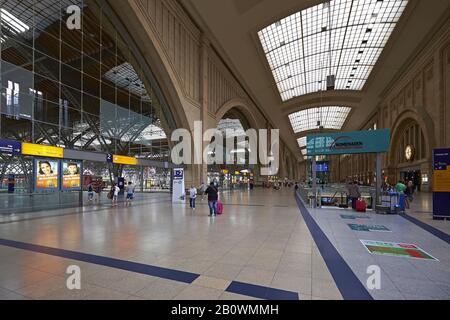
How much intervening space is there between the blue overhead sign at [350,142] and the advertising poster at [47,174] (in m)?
14.4

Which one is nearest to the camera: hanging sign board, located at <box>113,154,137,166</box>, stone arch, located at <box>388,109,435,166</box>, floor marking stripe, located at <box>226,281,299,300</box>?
floor marking stripe, located at <box>226,281,299,300</box>

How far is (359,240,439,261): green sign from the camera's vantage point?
541cm

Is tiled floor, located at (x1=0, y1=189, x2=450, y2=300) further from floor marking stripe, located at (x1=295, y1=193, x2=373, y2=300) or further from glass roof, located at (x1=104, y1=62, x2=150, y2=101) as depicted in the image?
glass roof, located at (x1=104, y1=62, x2=150, y2=101)

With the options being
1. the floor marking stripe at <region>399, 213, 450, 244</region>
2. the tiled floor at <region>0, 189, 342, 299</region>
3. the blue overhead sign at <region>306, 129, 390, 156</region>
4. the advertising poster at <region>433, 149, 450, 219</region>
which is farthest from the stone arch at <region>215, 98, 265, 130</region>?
the tiled floor at <region>0, 189, 342, 299</region>

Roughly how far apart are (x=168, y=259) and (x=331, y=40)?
33787mm

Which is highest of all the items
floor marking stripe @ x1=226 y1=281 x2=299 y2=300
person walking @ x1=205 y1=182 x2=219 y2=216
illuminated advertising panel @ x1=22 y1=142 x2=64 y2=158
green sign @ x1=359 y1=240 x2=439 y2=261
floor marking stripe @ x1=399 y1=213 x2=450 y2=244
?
illuminated advertising panel @ x1=22 y1=142 x2=64 y2=158

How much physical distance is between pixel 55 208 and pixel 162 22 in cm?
1574

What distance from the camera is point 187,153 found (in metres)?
24.0

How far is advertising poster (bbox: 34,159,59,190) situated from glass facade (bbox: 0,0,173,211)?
0.89m

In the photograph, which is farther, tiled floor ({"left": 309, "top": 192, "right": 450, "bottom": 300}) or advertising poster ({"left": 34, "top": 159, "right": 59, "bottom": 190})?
advertising poster ({"left": 34, "top": 159, "right": 59, "bottom": 190})

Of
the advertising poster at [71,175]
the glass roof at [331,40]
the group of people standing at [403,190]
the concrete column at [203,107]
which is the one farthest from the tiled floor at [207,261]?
the glass roof at [331,40]

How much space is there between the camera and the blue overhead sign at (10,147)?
33.5 feet

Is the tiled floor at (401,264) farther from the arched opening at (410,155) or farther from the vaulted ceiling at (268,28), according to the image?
the arched opening at (410,155)

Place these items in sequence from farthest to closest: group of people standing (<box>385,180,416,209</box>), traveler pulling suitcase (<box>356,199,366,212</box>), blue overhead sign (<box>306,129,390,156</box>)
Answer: group of people standing (<box>385,180,416,209</box>), blue overhead sign (<box>306,129,390,156</box>), traveler pulling suitcase (<box>356,199,366,212</box>)
